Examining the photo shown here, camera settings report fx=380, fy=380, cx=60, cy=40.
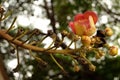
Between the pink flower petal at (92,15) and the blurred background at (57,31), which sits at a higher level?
the pink flower petal at (92,15)

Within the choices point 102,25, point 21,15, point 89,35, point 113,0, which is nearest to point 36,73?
point 21,15

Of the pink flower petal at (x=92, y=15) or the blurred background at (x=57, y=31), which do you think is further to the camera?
the blurred background at (x=57, y=31)

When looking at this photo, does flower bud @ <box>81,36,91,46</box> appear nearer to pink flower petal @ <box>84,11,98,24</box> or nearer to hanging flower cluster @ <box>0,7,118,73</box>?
hanging flower cluster @ <box>0,7,118,73</box>

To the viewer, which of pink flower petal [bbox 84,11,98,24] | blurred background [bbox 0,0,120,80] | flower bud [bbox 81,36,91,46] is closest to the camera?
flower bud [bbox 81,36,91,46]

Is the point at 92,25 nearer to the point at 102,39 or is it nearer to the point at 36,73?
the point at 102,39

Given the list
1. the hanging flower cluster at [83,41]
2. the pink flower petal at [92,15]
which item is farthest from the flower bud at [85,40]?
the pink flower petal at [92,15]

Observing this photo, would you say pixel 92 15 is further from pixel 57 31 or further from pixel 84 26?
pixel 57 31

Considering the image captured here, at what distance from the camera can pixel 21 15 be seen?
10.1ft

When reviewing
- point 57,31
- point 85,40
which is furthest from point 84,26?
point 57,31

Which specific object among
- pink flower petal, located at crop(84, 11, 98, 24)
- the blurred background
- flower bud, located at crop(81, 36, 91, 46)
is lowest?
the blurred background

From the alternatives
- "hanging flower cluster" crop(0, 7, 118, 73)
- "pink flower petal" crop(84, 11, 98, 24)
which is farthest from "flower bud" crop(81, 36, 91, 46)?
"pink flower petal" crop(84, 11, 98, 24)

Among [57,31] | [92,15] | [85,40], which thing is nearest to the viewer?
[85,40]

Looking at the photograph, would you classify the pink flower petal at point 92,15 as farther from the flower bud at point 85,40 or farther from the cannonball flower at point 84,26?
the flower bud at point 85,40

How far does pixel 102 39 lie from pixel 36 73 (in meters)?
1.40
